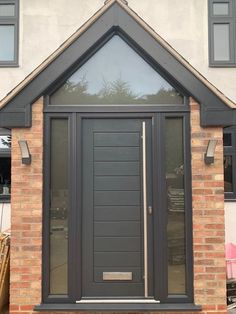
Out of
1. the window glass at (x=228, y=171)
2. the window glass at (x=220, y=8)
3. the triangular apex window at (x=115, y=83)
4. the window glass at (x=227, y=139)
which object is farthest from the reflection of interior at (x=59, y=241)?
the window glass at (x=220, y=8)

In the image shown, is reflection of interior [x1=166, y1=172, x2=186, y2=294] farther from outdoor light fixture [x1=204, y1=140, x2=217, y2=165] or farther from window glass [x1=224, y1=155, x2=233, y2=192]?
window glass [x1=224, y1=155, x2=233, y2=192]

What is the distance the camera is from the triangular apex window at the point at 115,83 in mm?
4910

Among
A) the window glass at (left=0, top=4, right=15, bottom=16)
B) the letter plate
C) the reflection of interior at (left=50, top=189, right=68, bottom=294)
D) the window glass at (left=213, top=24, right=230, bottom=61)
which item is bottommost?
the letter plate

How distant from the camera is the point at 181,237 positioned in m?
4.82

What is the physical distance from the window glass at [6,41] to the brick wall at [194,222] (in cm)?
512

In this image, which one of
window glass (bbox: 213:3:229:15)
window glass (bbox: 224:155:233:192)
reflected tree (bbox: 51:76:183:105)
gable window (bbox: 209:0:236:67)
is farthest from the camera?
window glass (bbox: 213:3:229:15)

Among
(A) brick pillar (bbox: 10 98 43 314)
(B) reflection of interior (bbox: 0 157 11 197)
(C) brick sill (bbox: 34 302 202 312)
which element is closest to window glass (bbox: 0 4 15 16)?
(B) reflection of interior (bbox: 0 157 11 197)

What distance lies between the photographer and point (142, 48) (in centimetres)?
476

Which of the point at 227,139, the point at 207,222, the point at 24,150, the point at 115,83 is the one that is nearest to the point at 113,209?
the point at 207,222

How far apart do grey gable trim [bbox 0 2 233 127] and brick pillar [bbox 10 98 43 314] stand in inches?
6.8

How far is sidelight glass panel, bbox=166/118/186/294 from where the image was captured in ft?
15.7

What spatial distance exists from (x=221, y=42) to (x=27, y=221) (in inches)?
264

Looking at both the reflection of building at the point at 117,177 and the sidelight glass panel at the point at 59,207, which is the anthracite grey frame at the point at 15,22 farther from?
the sidelight glass panel at the point at 59,207

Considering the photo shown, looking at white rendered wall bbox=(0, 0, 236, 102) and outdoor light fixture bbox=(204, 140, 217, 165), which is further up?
white rendered wall bbox=(0, 0, 236, 102)
